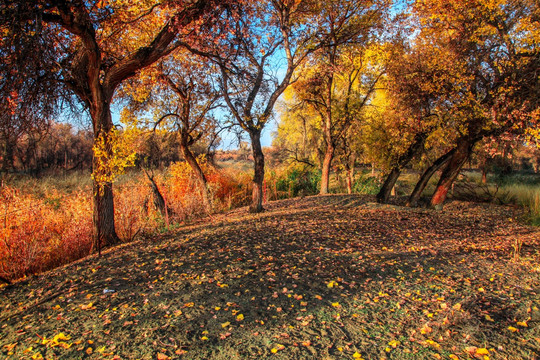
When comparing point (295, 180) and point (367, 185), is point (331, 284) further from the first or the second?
point (367, 185)

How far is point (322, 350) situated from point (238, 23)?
248 inches

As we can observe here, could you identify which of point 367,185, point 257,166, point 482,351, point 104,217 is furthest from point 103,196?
point 367,185

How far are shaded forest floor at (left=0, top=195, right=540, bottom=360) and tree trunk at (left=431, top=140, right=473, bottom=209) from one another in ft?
14.2

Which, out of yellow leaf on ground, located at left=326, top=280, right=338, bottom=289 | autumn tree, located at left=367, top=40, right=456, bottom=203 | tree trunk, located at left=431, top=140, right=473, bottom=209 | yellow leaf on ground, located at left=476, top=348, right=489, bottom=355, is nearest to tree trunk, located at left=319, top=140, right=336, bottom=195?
autumn tree, located at left=367, top=40, right=456, bottom=203

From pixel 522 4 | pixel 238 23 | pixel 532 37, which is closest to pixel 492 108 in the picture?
pixel 532 37

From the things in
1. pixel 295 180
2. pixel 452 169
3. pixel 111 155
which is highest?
pixel 111 155

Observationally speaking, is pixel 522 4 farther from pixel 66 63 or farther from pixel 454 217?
pixel 66 63

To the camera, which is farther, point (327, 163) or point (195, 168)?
point (327, 163)

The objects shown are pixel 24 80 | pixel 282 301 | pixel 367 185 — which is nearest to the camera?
pixel 282 301

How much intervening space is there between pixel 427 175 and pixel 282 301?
29.3ft

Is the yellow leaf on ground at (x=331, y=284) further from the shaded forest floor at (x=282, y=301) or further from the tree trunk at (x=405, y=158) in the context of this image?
the tree trunk at (x=405, y=158)

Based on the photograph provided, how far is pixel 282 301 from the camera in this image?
134 inches

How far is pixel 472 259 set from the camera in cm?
489

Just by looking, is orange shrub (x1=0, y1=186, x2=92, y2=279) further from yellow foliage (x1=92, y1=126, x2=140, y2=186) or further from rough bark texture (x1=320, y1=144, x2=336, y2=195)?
rough bark texture (x1=320, y1=144, x2=336, y2=195)
